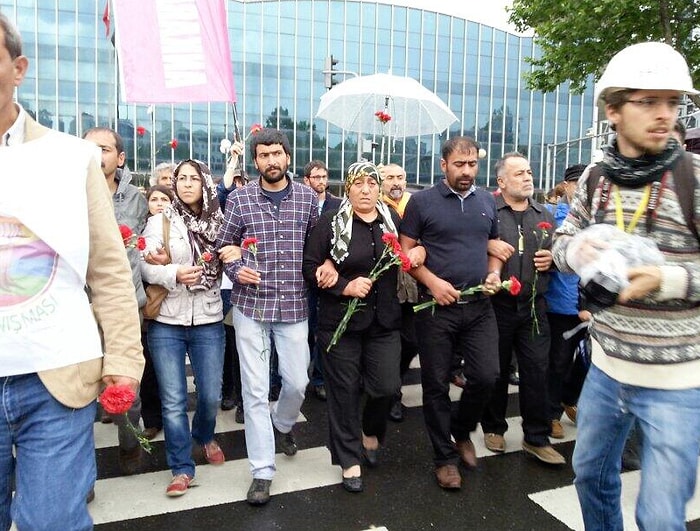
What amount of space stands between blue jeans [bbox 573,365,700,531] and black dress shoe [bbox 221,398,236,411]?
3622mm

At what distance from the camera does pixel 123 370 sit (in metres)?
1.95

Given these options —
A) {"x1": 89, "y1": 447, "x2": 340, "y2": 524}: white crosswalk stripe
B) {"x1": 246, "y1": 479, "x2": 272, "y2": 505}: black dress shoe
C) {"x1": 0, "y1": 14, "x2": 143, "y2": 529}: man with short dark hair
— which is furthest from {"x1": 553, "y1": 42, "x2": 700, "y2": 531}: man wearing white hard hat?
{"x1": 89, "y1": 447, "x2": 340, "y2": 524}: white crosswalk stripe

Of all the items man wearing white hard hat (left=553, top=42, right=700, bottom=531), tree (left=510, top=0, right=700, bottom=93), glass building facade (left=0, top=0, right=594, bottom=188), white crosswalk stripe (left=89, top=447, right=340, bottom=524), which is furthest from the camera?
glass building facade (left=0, top=0, right=594, bottom=188)

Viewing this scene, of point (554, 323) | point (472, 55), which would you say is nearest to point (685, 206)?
point (554, 323)

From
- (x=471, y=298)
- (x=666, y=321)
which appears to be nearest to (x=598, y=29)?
(x=471, y=298)

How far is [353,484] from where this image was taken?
375 centimetres

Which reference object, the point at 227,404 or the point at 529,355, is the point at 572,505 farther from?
the point at 227,404

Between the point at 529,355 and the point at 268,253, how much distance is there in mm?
2025

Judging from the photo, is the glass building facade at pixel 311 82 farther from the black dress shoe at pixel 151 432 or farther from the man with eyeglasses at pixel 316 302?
the black dress shoe at pixel 151 432

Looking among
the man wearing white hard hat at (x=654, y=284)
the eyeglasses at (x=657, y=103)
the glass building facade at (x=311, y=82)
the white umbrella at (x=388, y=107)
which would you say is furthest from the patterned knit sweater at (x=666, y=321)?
the glass building facade at (x=311, y=82)

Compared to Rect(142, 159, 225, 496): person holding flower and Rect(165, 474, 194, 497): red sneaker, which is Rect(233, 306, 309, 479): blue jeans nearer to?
Rect(142, 159, 225, 496): person holding flower

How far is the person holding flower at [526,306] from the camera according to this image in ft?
13.9

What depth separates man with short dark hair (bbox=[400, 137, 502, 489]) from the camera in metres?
3.89

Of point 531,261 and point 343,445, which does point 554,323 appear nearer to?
point 531,261
